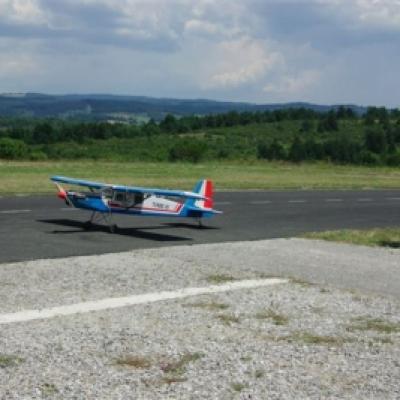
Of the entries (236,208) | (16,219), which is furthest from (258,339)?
(236,208)

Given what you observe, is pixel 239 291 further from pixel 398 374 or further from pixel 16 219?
pixel 16 219

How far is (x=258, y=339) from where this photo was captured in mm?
9797

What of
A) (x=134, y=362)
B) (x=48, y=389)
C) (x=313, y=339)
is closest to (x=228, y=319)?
(x=313, y=339)

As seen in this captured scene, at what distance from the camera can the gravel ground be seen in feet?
25.9

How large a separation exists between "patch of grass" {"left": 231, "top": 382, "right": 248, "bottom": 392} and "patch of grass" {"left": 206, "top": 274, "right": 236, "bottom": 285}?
5.61 m

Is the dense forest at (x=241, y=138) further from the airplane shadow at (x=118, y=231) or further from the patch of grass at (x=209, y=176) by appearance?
the airplane shadow at (x=118, y=231)

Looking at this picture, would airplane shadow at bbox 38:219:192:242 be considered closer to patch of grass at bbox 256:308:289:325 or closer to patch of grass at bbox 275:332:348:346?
patch of grass at bbox 256:308:289:325

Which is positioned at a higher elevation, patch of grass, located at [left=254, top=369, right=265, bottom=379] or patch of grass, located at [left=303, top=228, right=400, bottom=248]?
patch of grass, located at [left=254, top=369, right=265, bottom=379]

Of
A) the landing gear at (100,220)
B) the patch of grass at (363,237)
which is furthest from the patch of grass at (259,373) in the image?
the landing gear at (100,220)

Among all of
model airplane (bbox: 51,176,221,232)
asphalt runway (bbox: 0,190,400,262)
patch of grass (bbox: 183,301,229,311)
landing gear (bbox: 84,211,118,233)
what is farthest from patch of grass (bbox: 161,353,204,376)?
landing gear (bbox: 84,211,118,233)

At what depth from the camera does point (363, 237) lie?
67.2 ft

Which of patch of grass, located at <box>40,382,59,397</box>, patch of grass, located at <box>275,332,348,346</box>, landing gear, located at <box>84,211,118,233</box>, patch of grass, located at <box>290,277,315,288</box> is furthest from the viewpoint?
landing gear, located at <box>84,211,118,233</box>

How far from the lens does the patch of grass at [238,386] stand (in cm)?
782

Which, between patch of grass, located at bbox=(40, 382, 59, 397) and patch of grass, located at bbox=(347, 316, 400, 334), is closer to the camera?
patch of grass, located at bbox=(40, 382, 59, 397)
